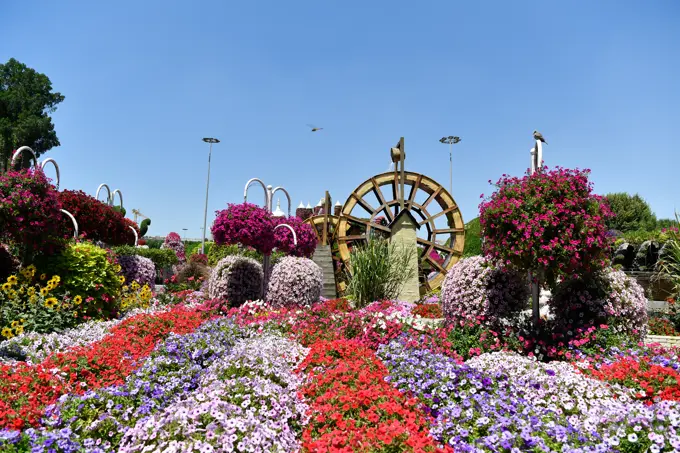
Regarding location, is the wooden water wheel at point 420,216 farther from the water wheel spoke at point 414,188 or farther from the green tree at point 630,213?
the green tree at point 630,213

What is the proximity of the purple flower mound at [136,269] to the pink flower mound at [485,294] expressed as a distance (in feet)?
23.0

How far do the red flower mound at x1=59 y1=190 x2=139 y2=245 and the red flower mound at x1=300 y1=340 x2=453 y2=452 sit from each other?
6.64 metres

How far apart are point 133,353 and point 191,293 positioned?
21.5ft

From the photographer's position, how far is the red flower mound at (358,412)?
2.42 meters

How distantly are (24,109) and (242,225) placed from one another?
27.7 m

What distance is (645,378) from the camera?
11.1ft

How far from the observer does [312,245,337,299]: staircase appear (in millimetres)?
11836

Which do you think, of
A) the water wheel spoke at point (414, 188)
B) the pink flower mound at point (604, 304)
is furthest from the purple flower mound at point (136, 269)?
the pink flower mound at point (604, 304)

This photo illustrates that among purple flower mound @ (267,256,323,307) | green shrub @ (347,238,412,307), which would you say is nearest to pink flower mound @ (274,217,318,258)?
purple flower mound @ (267,256,323,307)

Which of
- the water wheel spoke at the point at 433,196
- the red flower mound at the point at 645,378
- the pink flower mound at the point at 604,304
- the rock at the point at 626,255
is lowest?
the red flower mound at the point at 645,378

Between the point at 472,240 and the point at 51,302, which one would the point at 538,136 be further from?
the point at 472,240

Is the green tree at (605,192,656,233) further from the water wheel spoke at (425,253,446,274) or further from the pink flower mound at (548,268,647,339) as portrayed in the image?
the pink flower mound at (548,268,647,339)

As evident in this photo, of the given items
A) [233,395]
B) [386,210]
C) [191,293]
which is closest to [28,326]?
[233,395]

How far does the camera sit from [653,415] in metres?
2.54
